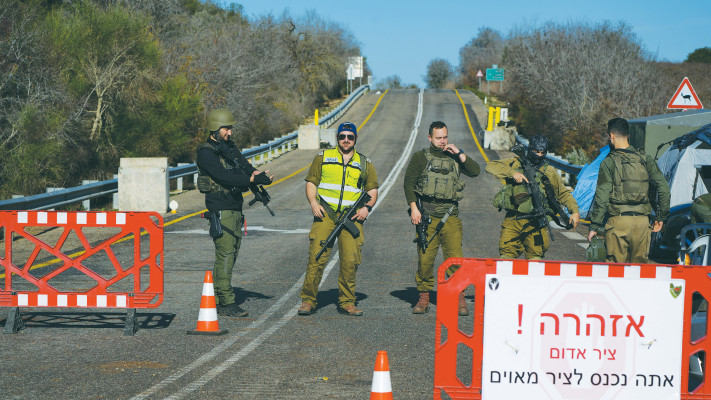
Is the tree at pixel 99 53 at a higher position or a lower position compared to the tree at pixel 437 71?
lower

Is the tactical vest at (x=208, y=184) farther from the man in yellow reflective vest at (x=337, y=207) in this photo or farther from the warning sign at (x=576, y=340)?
the warning sign at (x=576, y=340)

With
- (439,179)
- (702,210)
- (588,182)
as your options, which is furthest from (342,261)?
(588,182)

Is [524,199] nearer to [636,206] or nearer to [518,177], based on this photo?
[518,177]

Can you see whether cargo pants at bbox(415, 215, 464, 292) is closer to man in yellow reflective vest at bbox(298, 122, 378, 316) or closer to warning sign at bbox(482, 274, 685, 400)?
man in yellow reflective vest at bbox(298, 122, 378, 316)

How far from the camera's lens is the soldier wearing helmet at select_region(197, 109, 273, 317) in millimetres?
9008

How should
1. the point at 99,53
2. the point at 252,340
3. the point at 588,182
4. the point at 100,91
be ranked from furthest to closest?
the point at 99,53
the point at 100,91
the point at 588,182
the point at 252,340

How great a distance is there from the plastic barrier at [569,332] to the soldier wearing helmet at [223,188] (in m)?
4.08

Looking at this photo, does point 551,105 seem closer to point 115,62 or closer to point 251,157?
point 251,157

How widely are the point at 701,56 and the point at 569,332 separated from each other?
3613 inches

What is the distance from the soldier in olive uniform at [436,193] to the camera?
9.17 metres

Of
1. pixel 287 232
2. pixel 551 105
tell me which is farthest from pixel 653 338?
pixel 551 105

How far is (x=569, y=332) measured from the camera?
5.34 meters

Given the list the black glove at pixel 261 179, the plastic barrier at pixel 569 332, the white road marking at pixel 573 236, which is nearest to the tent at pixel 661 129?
the white road marking at pixel 573 236

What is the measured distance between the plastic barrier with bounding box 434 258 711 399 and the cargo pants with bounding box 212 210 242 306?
4179mm
